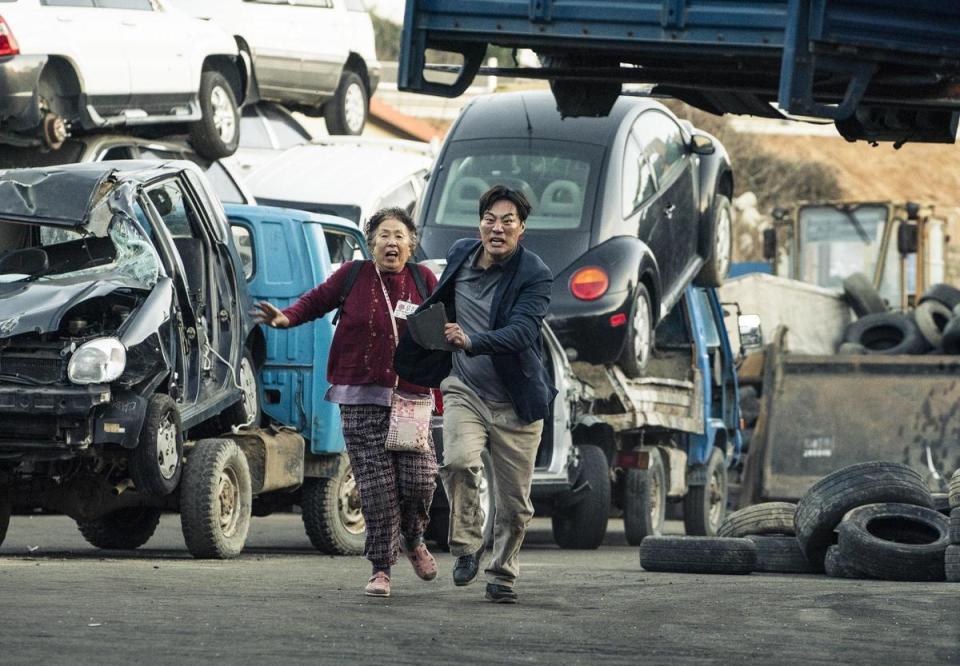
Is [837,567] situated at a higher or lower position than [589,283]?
lower

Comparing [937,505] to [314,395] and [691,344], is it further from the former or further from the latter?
[691,344]

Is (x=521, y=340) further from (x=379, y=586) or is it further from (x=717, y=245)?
(x=717, y=245)

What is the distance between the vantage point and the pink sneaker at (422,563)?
33.9ft

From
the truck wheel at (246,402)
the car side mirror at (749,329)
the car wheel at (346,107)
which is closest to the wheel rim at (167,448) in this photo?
the truck wheel at (246,402)

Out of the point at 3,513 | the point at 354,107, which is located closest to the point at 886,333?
the point at 354,107

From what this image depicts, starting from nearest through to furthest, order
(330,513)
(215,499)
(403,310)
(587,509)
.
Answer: (403,310)
(215,499)
(330,513)
(587,509)

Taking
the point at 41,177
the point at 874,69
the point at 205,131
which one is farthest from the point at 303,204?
the point at 874,69

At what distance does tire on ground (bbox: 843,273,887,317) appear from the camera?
27.2m

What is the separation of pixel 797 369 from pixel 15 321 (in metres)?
10.9

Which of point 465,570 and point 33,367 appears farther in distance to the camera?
point 33,367

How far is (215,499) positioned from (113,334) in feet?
4.15

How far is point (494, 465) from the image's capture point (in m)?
9.82

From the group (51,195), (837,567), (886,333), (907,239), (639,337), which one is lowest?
(837,567)

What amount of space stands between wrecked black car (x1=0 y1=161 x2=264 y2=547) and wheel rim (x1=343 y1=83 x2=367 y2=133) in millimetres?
10480
